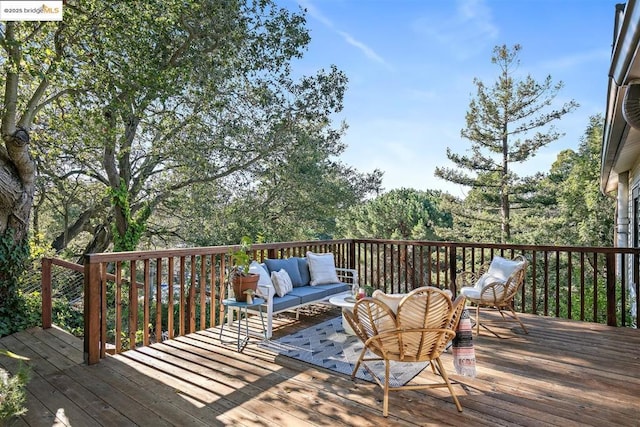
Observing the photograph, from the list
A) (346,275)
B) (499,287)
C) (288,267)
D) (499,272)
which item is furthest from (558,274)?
(288,267)

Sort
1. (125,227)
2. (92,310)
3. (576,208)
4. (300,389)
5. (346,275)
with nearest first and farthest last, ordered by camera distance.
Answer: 1. (300,389)
2. (92,310)
3. (346,275)
4. (125,227)
5. (576,208)

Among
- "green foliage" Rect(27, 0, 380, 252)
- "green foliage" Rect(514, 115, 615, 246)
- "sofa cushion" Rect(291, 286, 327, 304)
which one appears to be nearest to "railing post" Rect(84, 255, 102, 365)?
"sofa cushion" Rect(291, 286, 327, 304)

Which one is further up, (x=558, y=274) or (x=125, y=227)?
(x=125, y=227)

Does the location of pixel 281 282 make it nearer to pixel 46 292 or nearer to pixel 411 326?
pixel 411 326

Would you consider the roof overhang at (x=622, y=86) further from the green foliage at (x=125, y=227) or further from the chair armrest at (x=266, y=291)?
the green foliage at (x=125, y=227)

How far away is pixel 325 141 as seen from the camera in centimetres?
1068

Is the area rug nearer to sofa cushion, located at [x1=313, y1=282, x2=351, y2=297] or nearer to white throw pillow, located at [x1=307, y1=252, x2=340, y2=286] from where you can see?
sofa cushion, located at [x1=313, y1=282, x2=351, y2=297]

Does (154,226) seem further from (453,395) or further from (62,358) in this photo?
(453,395)

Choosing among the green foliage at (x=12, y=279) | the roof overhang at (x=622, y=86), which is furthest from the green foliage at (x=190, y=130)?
the roof overhang at (x=622, y=86)

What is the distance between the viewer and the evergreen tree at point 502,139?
1282 centimetres

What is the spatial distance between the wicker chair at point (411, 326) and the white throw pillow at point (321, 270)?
235 centimetres

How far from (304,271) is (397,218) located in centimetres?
1028

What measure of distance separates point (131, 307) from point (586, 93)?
15.0 meters

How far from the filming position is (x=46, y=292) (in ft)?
14.5
